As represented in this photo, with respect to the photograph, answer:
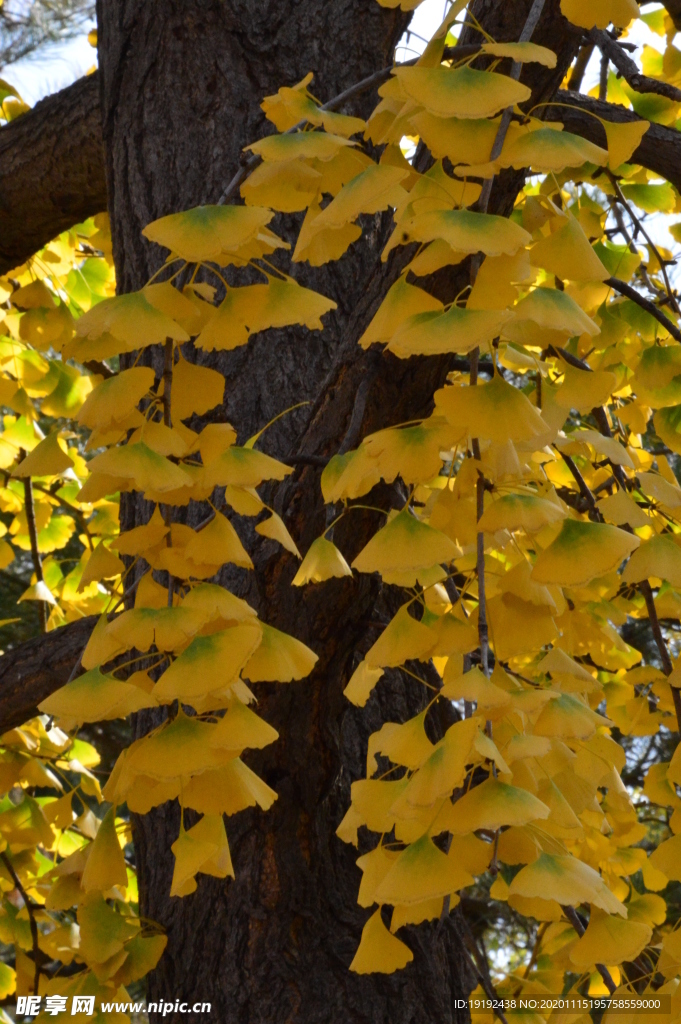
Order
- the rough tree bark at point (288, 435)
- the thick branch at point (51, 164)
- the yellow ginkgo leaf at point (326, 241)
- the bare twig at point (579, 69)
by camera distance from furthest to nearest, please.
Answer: the bare twig at point (579, 69)
the thick branch at point (51, 164)
the rough tree bark at point (288, 435)
the yellow ginkgo leaf at point (326, 241)

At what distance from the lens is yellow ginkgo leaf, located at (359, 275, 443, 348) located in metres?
0.69

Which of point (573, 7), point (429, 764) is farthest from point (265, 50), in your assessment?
point (429, 764)

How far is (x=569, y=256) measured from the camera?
27.1 inches

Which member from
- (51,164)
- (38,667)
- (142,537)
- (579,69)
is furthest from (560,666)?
(579,69)

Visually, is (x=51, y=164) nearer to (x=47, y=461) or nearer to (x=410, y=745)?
(x=47, y=461)

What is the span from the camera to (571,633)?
1.36 metres

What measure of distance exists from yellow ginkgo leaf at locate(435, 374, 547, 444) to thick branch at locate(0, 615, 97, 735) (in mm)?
881

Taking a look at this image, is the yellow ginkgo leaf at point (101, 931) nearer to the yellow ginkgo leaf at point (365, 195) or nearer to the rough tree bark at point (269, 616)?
the rough tree bark at point (269, 616)

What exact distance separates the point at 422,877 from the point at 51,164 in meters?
1.48

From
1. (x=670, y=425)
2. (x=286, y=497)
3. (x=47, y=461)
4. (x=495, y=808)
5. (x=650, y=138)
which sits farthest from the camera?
(x=670, y=425)

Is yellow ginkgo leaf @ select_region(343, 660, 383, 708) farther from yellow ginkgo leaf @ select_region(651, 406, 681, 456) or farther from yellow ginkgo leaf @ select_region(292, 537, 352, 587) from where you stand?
yellow ginkgo leaf @ select_region(651, 406, 681, 456)

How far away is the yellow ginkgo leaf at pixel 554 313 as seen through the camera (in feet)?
2.12

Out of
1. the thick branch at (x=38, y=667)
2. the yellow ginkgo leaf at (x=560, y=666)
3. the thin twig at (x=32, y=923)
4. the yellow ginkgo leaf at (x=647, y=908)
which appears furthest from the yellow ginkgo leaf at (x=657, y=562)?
the thin twig at (x=32, y=923)

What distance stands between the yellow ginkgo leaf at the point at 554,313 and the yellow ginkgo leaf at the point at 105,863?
0.55m
